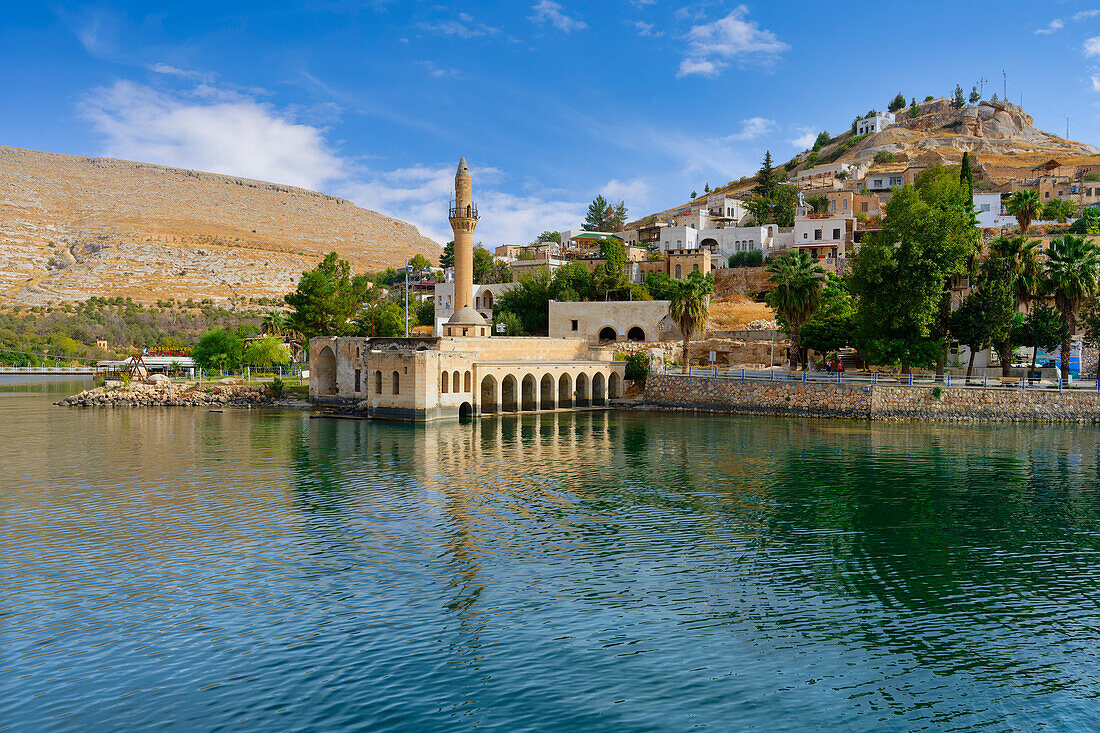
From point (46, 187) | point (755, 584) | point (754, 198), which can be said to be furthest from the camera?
point (46, 187)

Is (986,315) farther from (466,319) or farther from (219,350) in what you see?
(219,350)

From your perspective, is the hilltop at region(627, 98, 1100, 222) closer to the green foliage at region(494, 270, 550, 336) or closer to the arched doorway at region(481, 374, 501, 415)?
the green foliage at region(494, 270, 550, 336)

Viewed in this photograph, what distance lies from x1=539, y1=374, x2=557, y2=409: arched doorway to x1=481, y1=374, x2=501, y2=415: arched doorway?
13.3ft

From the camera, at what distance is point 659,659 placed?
1209 centimetres

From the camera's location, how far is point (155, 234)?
452 feet

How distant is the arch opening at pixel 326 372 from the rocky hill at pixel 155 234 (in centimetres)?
7663

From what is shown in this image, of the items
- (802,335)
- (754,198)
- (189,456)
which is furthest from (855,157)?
(189,456)

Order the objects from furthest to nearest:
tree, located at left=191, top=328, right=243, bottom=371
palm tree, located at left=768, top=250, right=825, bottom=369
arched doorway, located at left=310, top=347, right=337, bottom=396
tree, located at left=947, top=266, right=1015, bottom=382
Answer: tree, located at left=191, top=328, right=243, bottom=371 < arched doorway, located at left=310, top=347, right=337, bottom=396 < palm tree, located at left=768, top=250, right=825, bottom=369 < tree, located at left=947, top=266, right=1015, bottom=382

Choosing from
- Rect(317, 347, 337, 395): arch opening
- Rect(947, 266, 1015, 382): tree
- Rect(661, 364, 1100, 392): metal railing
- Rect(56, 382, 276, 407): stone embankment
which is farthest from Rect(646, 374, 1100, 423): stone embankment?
Rect(56, 382, 276, 407): stone embankment

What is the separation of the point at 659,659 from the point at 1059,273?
38848 mm

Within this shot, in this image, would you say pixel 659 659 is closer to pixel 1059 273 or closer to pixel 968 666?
pixel 968 666

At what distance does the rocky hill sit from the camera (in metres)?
121

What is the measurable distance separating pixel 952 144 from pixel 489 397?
301 ft

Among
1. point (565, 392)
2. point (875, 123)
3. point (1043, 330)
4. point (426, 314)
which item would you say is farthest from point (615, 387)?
point (875, 123)
